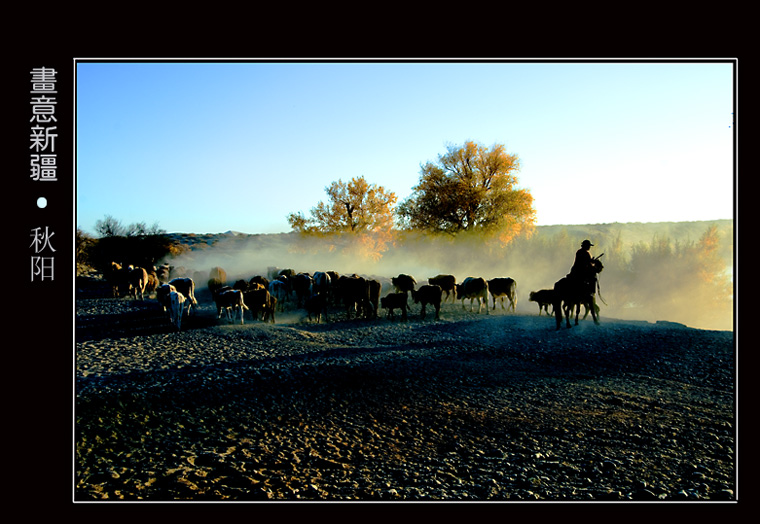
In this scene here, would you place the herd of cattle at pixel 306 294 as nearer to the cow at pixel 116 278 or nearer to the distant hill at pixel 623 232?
the cow at pixel 116 278

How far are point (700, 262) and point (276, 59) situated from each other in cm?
4687

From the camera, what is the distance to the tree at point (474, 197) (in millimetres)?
43094

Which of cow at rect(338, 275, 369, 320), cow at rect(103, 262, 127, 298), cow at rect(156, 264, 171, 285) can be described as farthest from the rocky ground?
cow at rect(156, 264, 171, 285)

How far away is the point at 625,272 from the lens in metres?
44.6

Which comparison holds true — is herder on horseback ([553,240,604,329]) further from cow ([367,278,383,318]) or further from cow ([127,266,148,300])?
cow ([127,266,148,300])

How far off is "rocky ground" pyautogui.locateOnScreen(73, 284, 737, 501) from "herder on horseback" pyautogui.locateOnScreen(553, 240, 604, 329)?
2584mm

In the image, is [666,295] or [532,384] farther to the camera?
[666,295]

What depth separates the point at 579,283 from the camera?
17.6 m

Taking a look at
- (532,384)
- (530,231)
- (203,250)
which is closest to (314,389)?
(532,384)

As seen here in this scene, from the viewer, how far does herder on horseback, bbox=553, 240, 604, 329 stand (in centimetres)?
1753

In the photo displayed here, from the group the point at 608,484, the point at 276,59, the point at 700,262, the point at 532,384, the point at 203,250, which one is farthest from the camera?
the point at 203,250

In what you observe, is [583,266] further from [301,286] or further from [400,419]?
[301,286]

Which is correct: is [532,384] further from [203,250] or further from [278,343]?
[203,250]

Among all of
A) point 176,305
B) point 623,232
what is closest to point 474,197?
point 176,305
